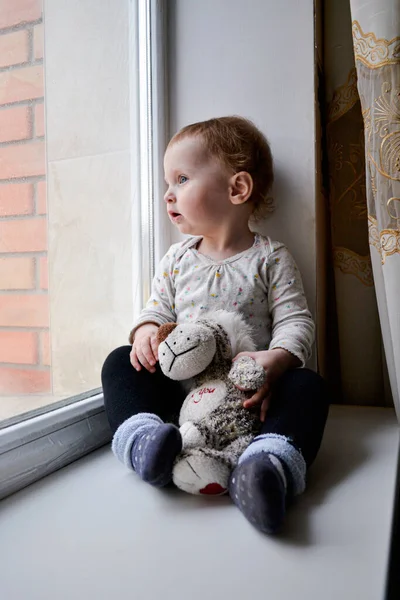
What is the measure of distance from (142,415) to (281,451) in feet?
0.75

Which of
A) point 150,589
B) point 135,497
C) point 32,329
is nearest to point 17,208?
point 32,329

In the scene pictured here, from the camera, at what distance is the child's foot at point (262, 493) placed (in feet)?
1.90

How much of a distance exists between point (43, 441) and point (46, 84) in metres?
0.67

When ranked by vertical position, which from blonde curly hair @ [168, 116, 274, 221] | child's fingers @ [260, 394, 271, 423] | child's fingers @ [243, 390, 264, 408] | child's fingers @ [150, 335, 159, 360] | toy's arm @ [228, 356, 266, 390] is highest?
blonde curly hair @ [168, 116, 274, 221]

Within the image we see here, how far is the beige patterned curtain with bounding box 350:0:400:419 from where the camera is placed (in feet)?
2.91

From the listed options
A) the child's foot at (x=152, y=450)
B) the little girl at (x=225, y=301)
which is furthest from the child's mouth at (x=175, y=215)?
the child's foot at (x=152, y=450)

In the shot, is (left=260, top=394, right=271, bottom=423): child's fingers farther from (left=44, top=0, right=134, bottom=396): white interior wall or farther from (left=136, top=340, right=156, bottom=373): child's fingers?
(left=44, top=0, right=134, bottom=396): white interior wall

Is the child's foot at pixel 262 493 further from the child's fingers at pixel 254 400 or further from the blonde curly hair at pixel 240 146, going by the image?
the blonde curly hair at pixel 240 146

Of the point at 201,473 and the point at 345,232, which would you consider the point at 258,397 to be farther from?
the point at 345,232

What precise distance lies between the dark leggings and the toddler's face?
0.30 m

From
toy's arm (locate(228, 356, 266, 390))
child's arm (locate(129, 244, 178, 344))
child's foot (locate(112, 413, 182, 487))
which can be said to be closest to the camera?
child's foot (locate(112, 413, 182, 487))

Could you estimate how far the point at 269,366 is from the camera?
0.82 m

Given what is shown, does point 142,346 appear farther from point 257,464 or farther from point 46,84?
point 46,84

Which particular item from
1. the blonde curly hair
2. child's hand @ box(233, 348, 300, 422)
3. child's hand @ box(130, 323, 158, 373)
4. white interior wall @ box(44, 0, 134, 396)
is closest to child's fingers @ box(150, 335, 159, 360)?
child's hand @ box(130, 323, 158, 373)
